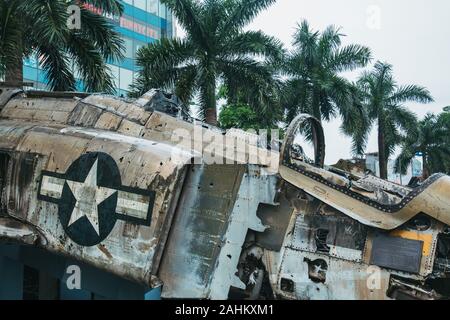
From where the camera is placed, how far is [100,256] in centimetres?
591

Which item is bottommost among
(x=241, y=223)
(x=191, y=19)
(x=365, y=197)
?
(x=241, y=223)

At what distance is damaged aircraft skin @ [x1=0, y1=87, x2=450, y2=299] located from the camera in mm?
5000

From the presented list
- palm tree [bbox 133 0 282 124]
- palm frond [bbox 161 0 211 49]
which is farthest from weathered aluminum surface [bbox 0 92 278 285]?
palm frond [bbox 161 0 211 49]

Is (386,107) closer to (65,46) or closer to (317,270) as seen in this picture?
(65,46)

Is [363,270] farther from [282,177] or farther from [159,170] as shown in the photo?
[159,170]

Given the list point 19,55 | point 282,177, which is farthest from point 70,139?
point 19,55

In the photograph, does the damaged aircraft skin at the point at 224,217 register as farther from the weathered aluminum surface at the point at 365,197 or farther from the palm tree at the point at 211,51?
the palm tree at the point at 211,51

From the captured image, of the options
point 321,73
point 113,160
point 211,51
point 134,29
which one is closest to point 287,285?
point 113,160

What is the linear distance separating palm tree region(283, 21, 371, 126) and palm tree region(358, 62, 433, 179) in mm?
6458

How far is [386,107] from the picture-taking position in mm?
32188

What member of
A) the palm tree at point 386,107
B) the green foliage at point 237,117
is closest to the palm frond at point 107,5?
the green foliage at point 237,117

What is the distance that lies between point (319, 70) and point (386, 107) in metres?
9.77

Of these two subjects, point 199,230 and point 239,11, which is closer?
point 199,230

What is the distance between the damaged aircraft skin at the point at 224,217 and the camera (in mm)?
5000
